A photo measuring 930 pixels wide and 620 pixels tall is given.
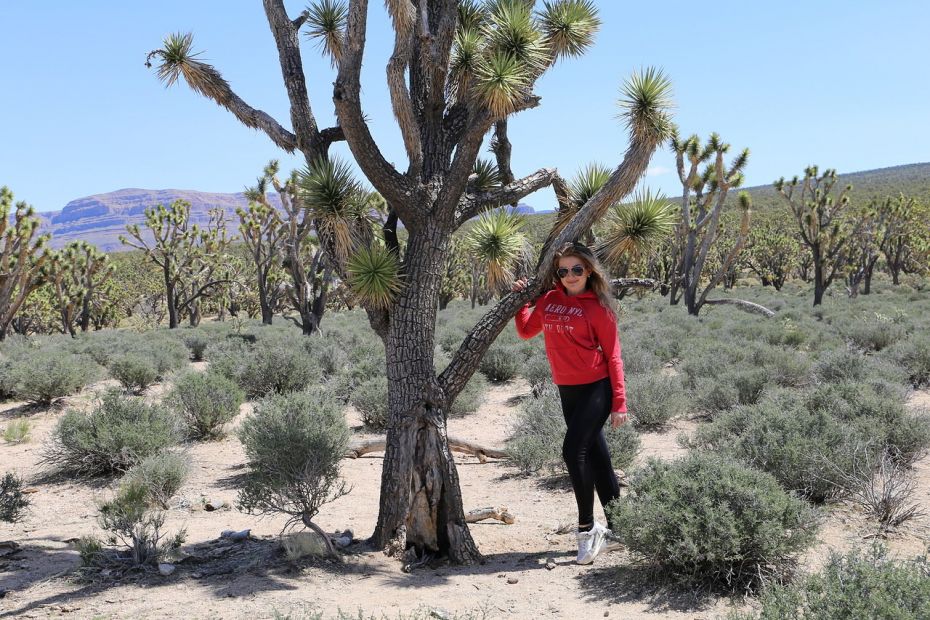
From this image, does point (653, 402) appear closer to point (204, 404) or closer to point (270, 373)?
point (204, 404)

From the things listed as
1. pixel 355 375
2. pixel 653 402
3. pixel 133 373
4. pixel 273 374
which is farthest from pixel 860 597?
pixel 133 373

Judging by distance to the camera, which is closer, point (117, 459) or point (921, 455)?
point (921, 455)

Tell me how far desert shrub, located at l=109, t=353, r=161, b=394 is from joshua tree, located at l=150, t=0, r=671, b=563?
8.63 meters

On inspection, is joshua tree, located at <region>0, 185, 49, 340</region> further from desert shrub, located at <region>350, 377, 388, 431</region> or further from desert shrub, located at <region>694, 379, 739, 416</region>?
desert shrub, located at <region>694, 379, 739, 416</region>

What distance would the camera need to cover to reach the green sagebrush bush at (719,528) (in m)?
4.19

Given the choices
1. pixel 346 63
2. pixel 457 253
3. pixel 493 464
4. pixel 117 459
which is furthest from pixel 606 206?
pixel 457 253

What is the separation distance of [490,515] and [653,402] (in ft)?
13.5

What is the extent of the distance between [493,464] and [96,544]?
448 centimetres

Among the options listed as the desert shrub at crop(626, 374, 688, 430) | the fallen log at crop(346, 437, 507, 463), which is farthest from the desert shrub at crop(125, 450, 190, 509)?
the desert shrub at crop(626, 374, 688, 430)

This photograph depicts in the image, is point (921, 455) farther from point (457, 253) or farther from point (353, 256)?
point (457, 253)

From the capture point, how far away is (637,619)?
3.99m

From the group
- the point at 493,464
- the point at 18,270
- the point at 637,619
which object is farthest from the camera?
the point at 18,270

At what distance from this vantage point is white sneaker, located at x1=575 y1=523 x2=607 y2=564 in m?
4.85

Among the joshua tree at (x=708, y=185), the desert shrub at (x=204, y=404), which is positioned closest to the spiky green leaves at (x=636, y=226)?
the desert shrub at (x=204, y=404)
